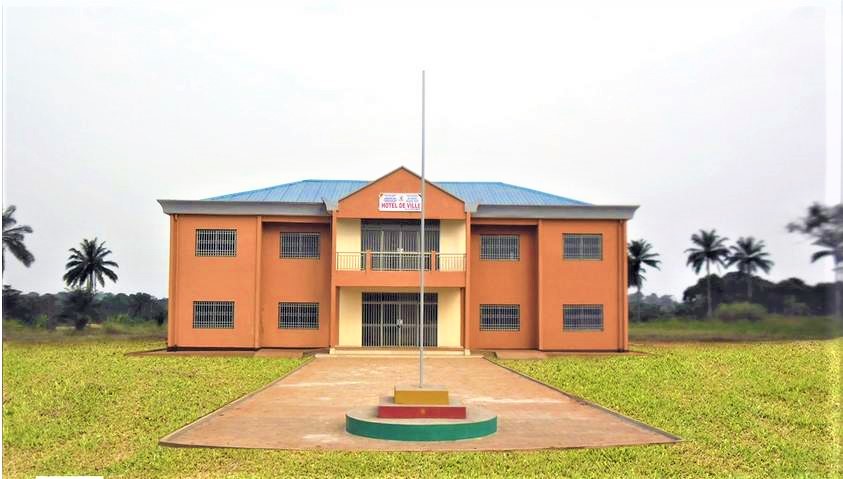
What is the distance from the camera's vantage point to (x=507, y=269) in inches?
890

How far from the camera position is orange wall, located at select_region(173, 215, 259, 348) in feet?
70.0

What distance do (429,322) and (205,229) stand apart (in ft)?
23.5

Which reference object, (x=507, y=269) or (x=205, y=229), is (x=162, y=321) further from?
(x=507, y=269)

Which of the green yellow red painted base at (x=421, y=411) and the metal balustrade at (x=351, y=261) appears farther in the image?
the metal balustrade at (x=351, y=261)

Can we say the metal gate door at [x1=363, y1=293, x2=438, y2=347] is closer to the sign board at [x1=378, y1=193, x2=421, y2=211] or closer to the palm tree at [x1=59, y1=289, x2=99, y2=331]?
the sign board at [x1=378, y1=193, x2=421, y2=211]

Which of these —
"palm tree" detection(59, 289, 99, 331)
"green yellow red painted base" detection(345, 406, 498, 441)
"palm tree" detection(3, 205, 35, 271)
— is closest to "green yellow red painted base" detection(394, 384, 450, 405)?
"green yellow red painted base" detection(345, 406, 498, 441)

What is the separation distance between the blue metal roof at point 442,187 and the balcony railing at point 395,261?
6.34 feet

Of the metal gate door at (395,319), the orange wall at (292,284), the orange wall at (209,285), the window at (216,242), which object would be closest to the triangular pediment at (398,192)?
the orange wall at (292,284)

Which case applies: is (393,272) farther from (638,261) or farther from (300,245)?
(638,261)

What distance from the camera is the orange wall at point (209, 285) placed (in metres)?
21.3

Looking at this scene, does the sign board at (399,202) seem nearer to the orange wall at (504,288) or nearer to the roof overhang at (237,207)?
the roof overhang at (237,207)

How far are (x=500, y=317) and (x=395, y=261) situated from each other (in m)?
3.64

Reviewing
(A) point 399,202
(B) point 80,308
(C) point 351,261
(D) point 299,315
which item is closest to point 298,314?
(D) point 299,315

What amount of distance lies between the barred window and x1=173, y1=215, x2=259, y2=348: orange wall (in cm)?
12
